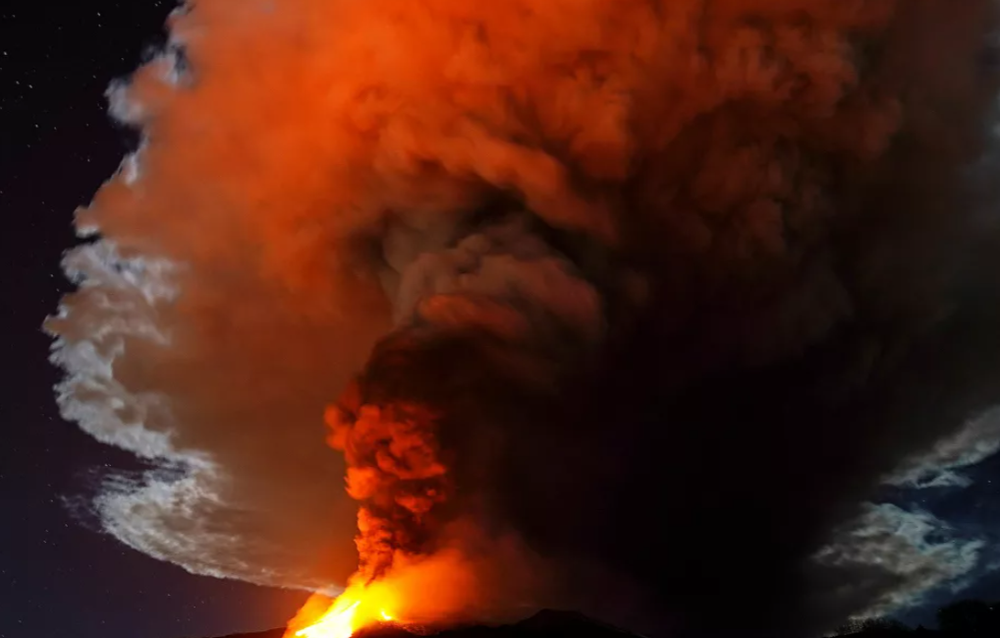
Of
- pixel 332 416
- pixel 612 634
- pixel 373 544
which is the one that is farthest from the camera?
pixel 612 634

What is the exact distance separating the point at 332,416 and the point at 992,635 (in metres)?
21.3

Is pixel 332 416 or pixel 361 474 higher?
pixel 332 416

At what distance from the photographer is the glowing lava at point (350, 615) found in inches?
895

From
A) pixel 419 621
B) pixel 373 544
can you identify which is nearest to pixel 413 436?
pixel 373 544

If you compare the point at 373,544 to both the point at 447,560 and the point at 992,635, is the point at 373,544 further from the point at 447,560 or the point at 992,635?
the point at 992,635

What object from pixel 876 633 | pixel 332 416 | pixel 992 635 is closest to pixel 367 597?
pixel 332 416

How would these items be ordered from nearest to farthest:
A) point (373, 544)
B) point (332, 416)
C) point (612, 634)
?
point (373, 544) → point (332, 416) → point (612, 634)

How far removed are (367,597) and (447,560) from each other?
2.89 metres

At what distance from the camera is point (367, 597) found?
23.2m

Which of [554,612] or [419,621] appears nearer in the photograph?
[419,621]

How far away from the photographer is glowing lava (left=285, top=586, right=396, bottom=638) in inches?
895

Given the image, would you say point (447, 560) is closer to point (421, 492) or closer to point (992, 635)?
point (421, 492)

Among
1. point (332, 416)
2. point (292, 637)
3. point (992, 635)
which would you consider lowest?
point (292, 637)

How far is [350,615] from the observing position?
23.0 meters
